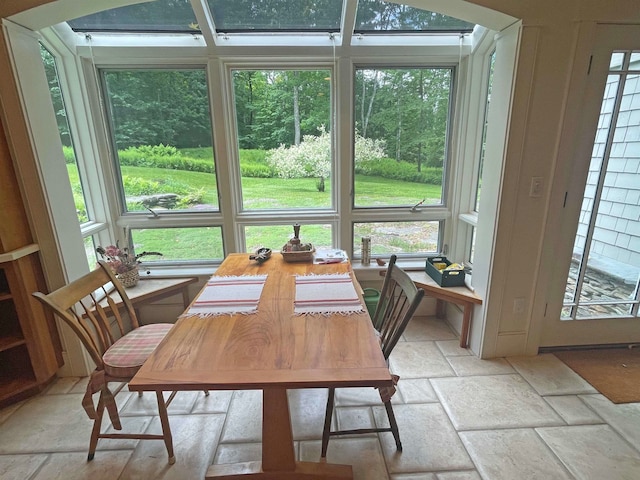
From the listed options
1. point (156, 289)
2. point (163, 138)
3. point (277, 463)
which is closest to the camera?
point (277, 463)

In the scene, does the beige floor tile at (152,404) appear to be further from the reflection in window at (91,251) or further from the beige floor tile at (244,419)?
the reflection in window at (91,251)

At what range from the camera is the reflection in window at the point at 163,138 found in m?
2.60

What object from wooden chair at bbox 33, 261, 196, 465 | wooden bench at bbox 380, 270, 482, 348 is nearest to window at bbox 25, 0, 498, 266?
wooden bench at bbox 380, 270, 482, 348

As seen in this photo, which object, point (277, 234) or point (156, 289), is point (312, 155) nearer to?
point (277, 234)

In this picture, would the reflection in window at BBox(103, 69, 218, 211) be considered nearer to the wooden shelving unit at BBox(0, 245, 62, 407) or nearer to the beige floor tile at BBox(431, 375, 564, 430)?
the wooden shelving unit at BBox(0, 245, 62, 407)

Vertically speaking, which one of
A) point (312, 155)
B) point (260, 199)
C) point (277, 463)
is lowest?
point (277, 463)

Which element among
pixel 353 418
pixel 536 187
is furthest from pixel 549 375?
pixel 353 418

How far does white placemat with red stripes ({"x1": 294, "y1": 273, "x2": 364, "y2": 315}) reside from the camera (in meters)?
1.52

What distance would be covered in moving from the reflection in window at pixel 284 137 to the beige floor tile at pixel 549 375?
1.93 m

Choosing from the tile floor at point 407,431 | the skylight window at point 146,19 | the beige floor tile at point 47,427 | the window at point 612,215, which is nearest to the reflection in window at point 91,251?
the tile floor at point 407,431

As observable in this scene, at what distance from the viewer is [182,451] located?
1662mm

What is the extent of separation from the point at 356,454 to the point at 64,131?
296cm

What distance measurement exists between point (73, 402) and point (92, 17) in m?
2.60

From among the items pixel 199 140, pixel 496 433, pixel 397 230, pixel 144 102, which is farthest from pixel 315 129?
pixel 496 433
